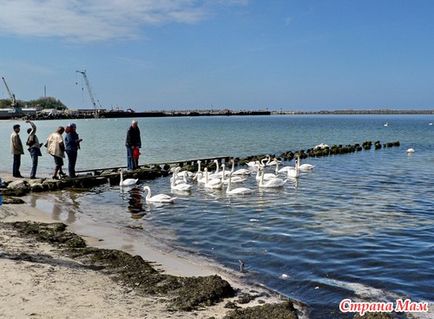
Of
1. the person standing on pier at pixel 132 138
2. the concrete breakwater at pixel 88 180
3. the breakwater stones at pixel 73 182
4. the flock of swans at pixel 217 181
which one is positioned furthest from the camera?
the person standing on pier at pixel 132 138

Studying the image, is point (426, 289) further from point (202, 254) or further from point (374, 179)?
point (374, 179)

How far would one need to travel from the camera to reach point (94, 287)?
310 inches

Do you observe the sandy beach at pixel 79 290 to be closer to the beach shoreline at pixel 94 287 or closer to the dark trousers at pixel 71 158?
the beach shoreline at pixel 94 287

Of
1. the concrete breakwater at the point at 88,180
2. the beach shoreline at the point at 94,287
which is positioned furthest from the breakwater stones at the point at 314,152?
the beach shoreline at the point at 94,287

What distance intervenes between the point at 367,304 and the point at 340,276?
1.48 metres

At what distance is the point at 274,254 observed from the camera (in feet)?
35.4

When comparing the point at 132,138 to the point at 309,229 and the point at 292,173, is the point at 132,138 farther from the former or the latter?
the point at 309,229

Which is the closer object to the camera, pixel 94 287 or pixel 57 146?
pixel 94 287

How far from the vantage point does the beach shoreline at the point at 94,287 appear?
6898 millimetres

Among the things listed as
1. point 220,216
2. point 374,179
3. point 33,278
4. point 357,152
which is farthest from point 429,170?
point 33,278

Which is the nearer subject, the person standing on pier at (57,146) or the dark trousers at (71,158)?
the person standing on pier at (57,146)

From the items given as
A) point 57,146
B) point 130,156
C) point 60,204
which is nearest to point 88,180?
point 57,146

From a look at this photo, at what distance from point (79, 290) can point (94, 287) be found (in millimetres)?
291

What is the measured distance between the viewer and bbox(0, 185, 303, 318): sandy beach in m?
6.86
